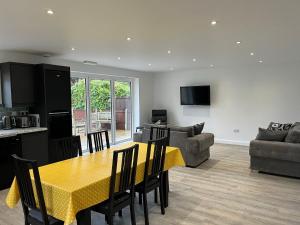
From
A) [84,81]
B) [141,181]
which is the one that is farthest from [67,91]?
[141,181]

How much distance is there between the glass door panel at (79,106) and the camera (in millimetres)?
6594

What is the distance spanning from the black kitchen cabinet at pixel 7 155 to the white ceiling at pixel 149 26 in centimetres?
172

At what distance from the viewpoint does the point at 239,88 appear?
7.48m

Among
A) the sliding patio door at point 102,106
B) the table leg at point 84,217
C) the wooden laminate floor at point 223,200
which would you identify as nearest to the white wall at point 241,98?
the sliding patio door at point 102,106

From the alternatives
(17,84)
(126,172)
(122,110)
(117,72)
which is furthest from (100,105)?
(126,172)

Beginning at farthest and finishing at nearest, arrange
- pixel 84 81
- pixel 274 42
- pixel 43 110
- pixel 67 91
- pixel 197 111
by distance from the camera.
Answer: pixel 197 111
pixel 84 81
pixel 67 91
pixel 43 110
pixel 274 42

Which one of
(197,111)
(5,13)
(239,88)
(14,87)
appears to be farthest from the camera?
(197,111)

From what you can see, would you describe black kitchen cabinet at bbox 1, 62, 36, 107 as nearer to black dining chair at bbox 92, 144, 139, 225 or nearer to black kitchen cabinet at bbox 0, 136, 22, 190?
black kitchen cabinet at bbox 0, 136, 22, 190

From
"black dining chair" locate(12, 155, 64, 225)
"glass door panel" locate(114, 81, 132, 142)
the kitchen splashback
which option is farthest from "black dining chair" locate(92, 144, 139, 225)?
"glass door panel" locate(114, 81, 132, 142)

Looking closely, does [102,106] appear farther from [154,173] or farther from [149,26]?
[154,173]

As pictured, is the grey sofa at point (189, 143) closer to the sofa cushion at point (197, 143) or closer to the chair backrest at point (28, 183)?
the sofa cushion at point (197, 143)

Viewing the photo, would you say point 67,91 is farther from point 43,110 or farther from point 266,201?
point 266,201

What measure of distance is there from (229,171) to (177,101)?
13.9ft

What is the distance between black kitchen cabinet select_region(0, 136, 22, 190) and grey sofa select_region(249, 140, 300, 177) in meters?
4.49
